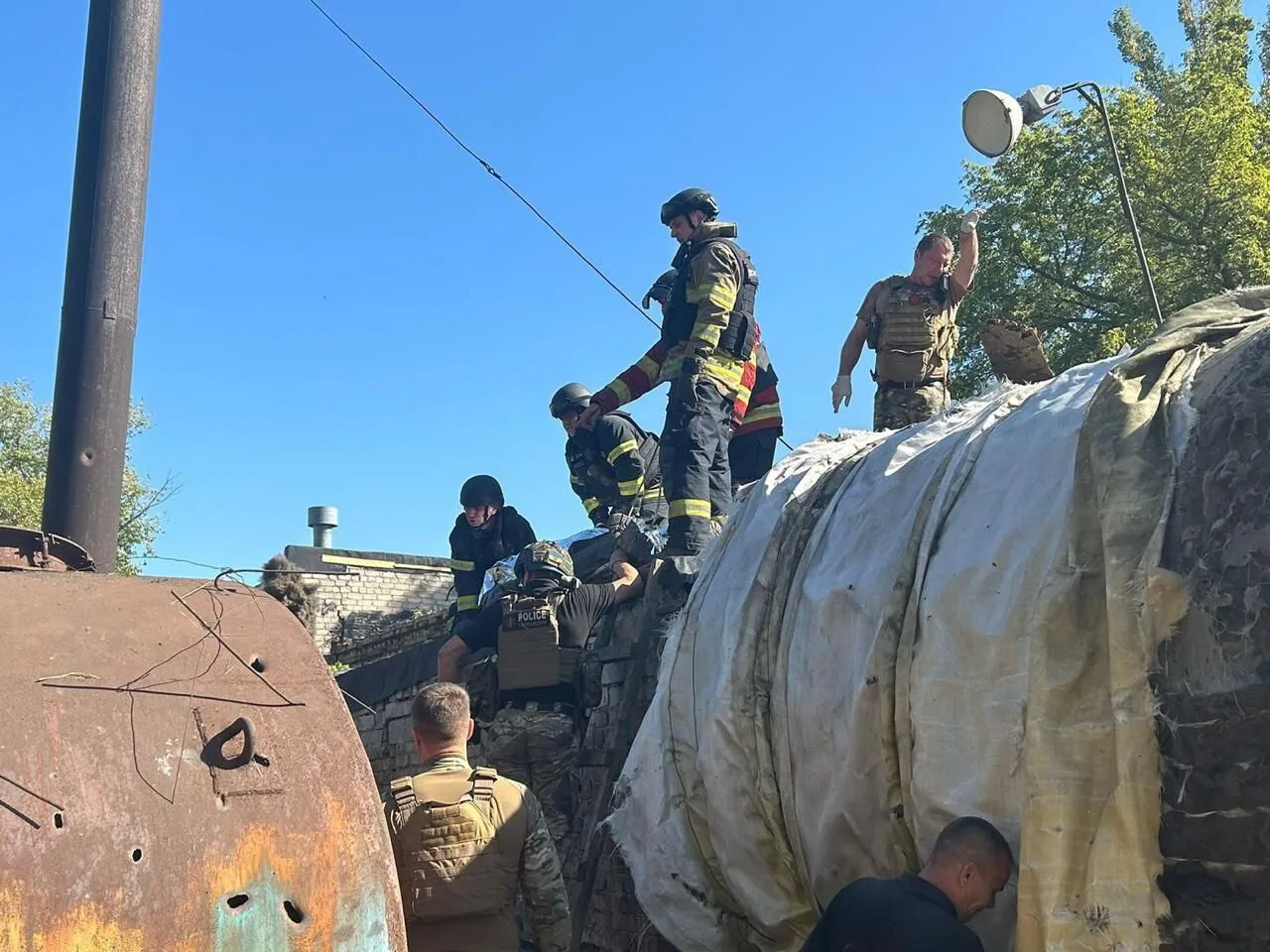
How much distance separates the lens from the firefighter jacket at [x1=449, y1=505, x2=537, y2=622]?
27.5ft

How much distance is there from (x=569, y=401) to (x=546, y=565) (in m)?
2.91

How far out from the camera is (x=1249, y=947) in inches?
82.0

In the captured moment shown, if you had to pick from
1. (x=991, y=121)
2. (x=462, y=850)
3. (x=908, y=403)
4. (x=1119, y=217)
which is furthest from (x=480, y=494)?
(x=1119, y=217)

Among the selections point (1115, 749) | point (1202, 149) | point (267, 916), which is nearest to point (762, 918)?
point (1115, 749)

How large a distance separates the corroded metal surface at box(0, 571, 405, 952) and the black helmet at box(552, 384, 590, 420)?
646 centimetres

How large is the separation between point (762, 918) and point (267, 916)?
5.29 ft

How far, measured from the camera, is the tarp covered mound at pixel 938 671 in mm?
2320

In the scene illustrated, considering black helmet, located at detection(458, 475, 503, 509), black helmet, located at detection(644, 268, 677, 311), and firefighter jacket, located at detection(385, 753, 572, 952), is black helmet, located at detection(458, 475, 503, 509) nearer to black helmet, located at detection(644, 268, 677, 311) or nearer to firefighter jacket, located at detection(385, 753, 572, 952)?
black helmet, located at detection(644, 268, 677, 311)

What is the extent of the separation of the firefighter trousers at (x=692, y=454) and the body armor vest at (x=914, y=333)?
94 cm

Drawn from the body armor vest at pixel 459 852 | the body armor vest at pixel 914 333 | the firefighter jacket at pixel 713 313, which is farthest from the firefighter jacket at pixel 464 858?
the body armor vest at pixel 914 333

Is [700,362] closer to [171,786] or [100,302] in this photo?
[100,302]

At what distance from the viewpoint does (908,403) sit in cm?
663

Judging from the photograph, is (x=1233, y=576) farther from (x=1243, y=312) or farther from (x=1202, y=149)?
(x=1202, y=149)

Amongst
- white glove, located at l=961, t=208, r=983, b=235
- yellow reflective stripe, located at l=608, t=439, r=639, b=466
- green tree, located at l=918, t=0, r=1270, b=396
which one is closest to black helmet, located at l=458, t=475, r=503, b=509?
yellow reflective stripe, located at l=608, t=439, r=639, b=466
